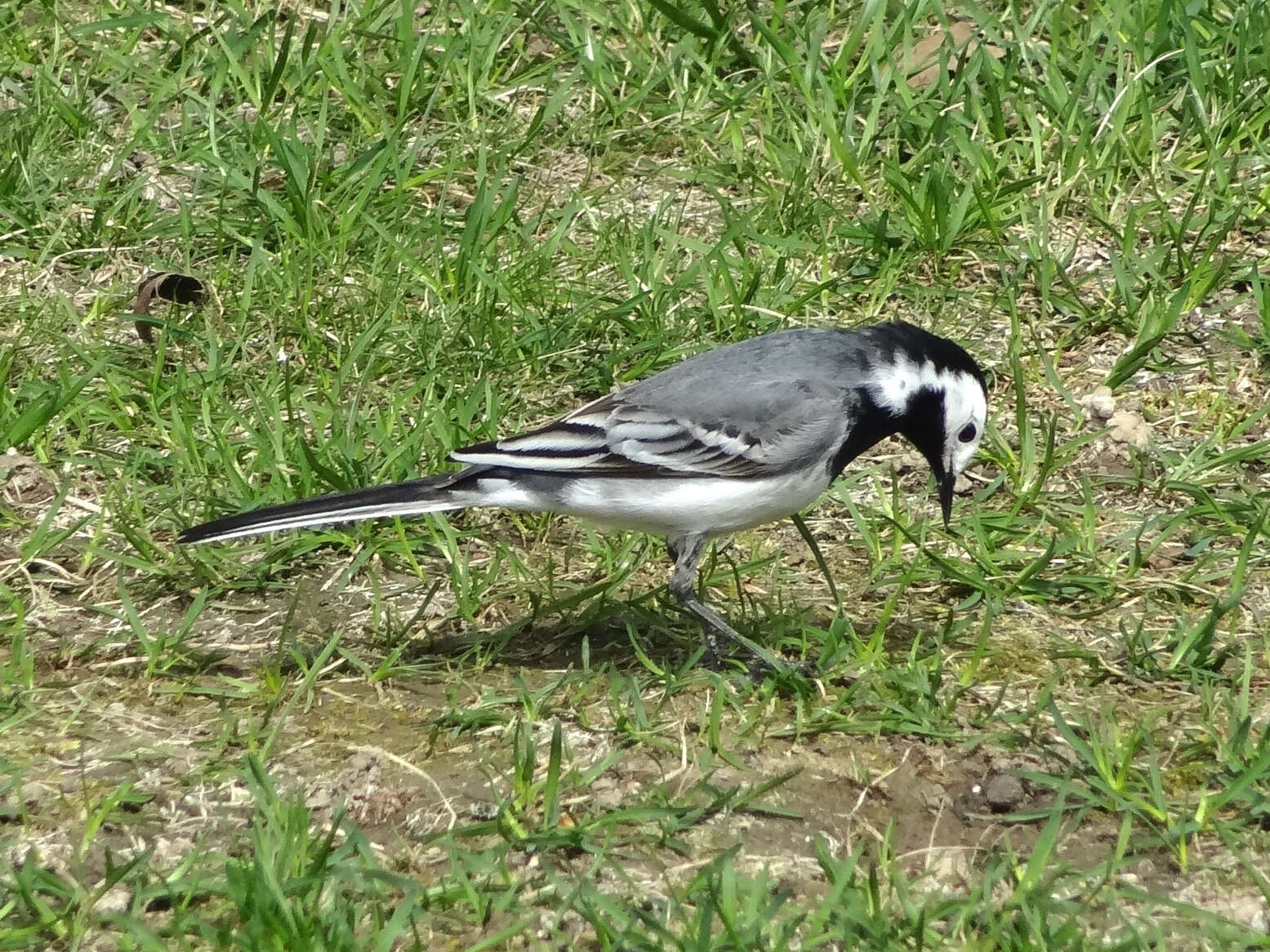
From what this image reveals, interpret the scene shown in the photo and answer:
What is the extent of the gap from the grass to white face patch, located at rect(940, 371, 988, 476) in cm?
32

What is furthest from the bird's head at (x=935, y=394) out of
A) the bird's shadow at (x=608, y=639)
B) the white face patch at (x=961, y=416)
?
the bird's shadow at (x=608, y=639)

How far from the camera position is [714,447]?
500 cm

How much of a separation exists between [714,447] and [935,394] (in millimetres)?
706

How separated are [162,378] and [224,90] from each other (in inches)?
77.9

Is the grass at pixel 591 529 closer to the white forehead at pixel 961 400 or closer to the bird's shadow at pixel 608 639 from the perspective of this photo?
the bird's shadow at pixel 608 639

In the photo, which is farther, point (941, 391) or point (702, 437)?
point (941, 391)

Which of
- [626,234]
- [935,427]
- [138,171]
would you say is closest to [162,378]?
[138,171]

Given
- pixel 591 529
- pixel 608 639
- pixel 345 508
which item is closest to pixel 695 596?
pixel 608 639

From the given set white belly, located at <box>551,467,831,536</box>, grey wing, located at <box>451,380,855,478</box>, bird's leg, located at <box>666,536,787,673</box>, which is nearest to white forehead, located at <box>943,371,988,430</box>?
grey wing, located at <box>451,380,855,478</box>

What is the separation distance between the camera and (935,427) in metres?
5.21

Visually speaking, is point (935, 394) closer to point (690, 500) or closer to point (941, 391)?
point (941, 391)

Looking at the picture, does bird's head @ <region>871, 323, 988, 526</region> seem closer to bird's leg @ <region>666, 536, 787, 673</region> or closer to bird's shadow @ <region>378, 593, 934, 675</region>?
bird's shadow @ <region>378, 593, 934, 675</region>

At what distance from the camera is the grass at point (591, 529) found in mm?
3951

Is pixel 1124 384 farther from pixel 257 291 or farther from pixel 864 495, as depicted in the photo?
pixel 257 291
